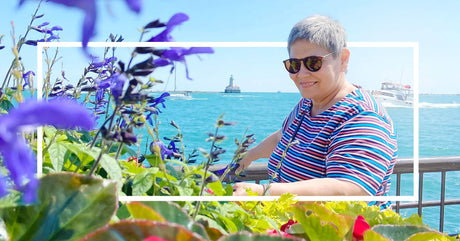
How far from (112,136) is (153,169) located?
21 cm

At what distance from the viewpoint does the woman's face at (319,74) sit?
1.19m

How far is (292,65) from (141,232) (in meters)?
0.88

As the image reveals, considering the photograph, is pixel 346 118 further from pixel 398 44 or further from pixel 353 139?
pixel 398 44

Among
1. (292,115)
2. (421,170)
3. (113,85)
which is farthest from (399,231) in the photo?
(421,170)

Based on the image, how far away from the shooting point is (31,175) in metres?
0.24

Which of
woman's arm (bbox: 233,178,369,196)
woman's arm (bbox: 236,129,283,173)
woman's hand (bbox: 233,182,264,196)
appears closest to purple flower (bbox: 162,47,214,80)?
woman's hand (bbox: 233,182,264,196)

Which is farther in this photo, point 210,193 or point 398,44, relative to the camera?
point 398,44

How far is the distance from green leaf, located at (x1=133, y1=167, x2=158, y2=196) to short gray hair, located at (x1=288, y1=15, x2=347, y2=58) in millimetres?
740

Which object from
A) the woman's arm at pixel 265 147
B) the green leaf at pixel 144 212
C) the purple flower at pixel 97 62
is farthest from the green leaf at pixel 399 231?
the woman's arm at pixel 265 147

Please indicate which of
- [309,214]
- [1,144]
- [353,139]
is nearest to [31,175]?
[1,144]

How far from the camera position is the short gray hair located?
4.13 ft

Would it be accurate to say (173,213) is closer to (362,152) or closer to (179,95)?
(179,95)

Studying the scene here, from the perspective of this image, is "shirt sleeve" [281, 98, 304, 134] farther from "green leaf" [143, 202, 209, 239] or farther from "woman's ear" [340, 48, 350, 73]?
"green leaf" [143, 202, 209, 239]

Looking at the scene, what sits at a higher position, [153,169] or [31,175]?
[31,175]
